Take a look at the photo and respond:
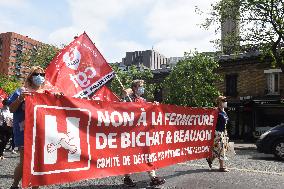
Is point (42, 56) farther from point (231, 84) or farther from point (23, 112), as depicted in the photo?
point (23, 112)

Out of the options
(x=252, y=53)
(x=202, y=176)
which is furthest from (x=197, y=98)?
(x=202, y=176)

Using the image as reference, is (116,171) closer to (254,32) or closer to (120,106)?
(120,106)

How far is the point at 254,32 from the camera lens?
25578 millimetres

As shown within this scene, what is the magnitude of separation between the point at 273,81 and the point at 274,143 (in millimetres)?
20629

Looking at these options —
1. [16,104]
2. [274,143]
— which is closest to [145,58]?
[274,143]

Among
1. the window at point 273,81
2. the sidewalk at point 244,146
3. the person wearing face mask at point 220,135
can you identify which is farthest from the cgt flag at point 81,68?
the window at point 273,81

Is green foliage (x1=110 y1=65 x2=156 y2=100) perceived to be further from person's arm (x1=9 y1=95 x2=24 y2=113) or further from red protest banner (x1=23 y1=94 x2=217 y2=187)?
person's arm (x1=9 y1=95 x2=24 y2=113)

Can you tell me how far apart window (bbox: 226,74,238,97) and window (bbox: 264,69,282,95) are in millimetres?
3096

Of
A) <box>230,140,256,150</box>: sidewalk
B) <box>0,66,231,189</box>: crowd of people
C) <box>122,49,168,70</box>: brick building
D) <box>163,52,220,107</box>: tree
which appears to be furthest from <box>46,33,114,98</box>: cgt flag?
→ <box>122,49,168,70</box>: brick building

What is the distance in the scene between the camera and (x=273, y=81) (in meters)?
32.1

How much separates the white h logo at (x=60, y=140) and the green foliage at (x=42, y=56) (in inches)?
1347

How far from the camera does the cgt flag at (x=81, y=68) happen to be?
7254 mm

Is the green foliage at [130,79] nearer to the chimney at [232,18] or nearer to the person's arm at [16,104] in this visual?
the chimney at [232,18]

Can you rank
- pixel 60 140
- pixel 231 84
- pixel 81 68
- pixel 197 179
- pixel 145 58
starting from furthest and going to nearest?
pixel 145 58, pixel 231 84, pixel 81 68, pixel 197 179, pixel 60 140
